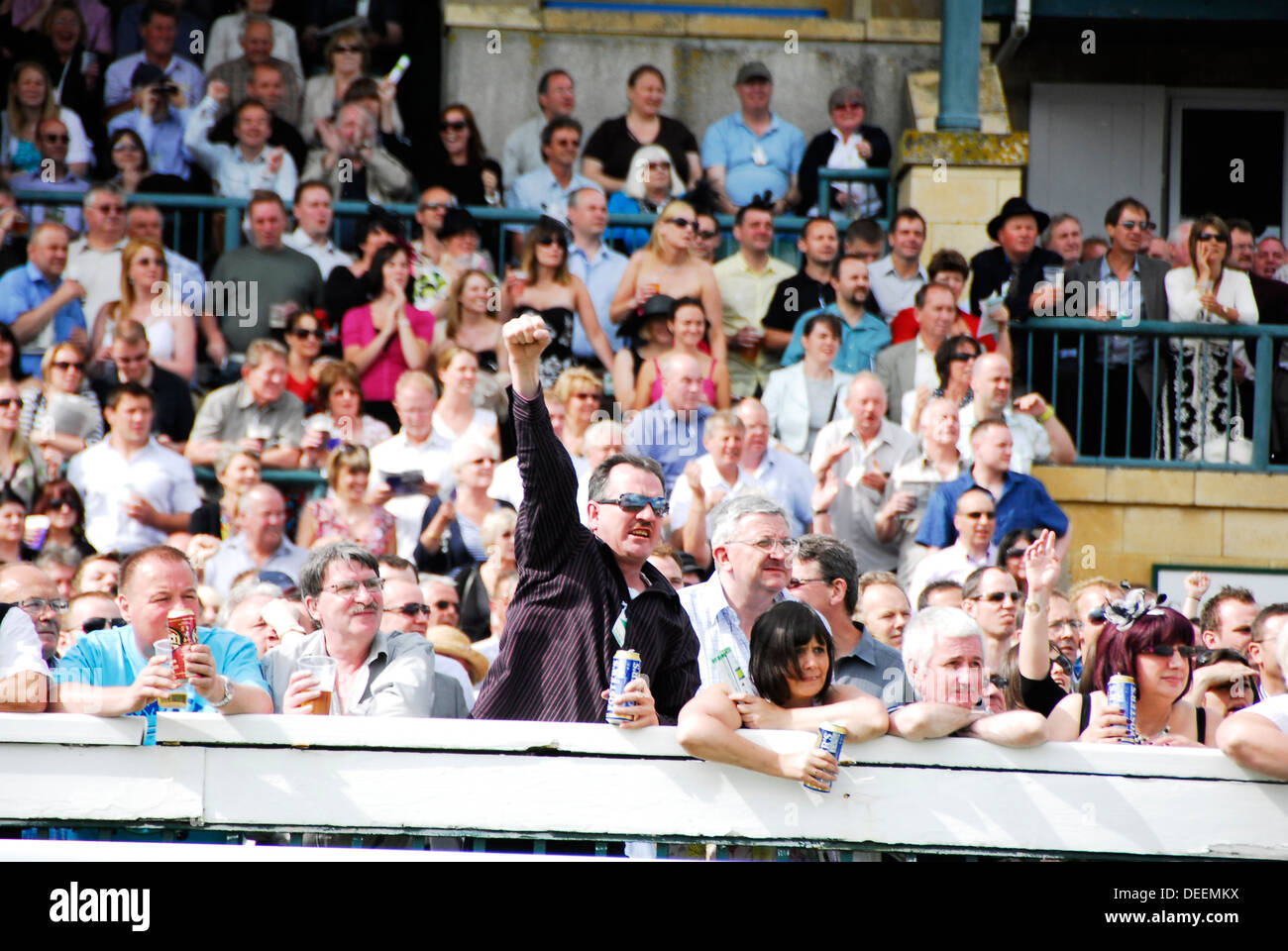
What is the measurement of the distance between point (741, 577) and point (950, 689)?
0.78 metres

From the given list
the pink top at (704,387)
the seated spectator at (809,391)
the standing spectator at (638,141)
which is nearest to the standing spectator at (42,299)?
the pink top at (704,387)

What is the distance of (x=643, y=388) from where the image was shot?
9305 millimetres

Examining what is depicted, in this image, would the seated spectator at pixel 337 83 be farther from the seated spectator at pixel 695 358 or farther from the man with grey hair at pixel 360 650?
the man with grey hair at pixel 360 650

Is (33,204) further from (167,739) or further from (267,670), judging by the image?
(167,739)

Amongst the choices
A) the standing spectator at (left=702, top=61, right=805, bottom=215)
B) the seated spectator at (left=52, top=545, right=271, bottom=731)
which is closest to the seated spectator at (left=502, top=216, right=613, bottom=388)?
the standing spectator at (left=702, top=61, right=805, bottom=215)

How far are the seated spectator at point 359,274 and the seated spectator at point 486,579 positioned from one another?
8.94 feet

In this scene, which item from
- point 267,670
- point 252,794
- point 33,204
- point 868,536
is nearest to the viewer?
point 252,794

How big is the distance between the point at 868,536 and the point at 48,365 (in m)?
4.29

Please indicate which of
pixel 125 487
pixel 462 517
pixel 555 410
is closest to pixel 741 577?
pixel 462 517

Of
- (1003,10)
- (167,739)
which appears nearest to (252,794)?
(167,739)

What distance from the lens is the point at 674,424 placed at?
8797mm

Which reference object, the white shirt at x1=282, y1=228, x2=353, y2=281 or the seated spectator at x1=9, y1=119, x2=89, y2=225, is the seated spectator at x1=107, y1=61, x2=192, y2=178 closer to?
the seated spectator at x1=9, y1=119, x2=89, y2=225

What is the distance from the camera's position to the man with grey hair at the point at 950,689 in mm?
4578

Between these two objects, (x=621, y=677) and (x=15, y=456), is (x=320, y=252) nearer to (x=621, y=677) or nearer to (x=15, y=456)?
(x=15, y=456)
